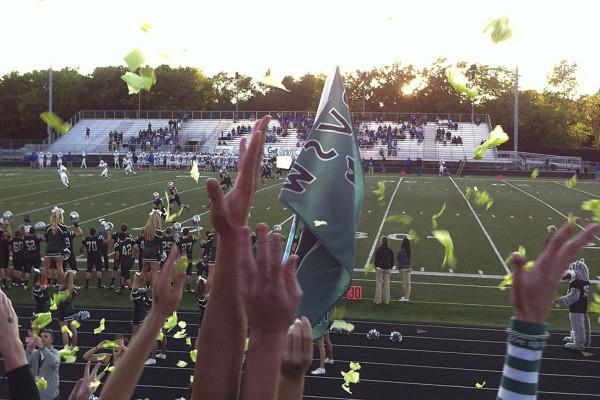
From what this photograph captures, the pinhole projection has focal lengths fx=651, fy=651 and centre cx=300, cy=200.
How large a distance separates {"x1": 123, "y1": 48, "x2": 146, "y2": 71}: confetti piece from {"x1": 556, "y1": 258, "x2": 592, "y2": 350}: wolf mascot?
7767 mm

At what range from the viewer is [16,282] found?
1286cm

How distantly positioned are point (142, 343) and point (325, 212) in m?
1.42

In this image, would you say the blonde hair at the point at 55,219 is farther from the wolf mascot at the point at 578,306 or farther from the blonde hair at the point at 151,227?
the wolf mascot at the point at 578,306

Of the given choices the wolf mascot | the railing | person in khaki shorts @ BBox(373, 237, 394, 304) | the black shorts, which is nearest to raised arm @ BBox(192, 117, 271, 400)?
the wolf mascot

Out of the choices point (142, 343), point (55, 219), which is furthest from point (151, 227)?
point (142, 343)

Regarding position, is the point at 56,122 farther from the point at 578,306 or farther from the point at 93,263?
the point at 93,263

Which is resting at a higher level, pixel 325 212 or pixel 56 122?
pixel 56 122

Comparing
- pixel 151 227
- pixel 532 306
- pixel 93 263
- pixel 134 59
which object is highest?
pixel 134 59

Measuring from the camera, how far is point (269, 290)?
4.07 feet

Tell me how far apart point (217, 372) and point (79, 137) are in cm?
5304

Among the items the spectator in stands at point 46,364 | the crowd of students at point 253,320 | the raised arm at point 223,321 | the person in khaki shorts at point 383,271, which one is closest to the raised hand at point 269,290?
the crowd of students at point 253,320

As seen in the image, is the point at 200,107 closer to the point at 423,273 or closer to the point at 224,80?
the point at 224,80

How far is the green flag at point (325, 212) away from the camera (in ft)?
9.68

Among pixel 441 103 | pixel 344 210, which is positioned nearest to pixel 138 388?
pixel 344 210
